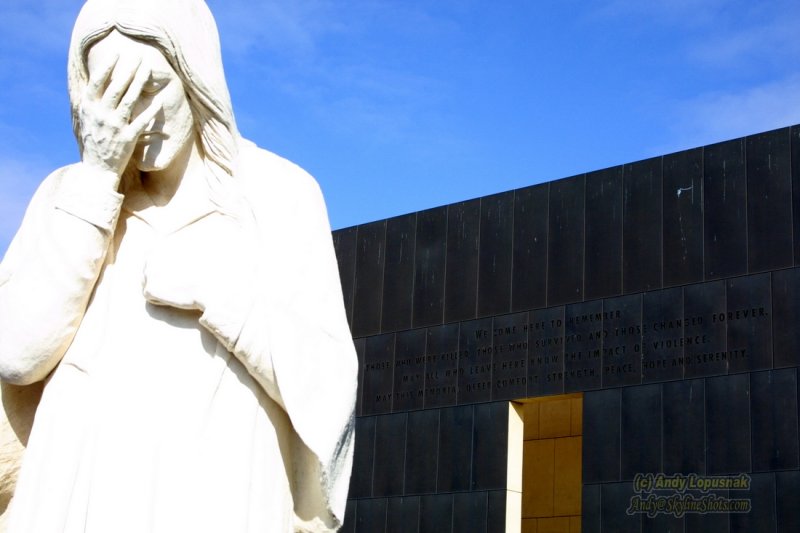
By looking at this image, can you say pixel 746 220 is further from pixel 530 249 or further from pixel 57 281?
pixel 57 281

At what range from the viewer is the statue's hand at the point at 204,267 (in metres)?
3.05

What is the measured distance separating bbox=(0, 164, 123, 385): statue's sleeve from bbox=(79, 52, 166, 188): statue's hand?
0.06 m

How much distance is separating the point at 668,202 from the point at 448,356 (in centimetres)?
425

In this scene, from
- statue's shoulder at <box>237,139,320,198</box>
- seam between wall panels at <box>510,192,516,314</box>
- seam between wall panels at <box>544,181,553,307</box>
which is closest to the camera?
statue's shoulder at <box>237,139,320,198</box>

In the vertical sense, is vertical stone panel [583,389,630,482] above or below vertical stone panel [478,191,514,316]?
below

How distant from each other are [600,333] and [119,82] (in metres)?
16.4

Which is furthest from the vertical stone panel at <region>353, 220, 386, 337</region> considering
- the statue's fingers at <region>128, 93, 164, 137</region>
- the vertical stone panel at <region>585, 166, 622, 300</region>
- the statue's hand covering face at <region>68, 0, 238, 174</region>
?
the statue's fingers at <region>128, 93, 164, 137</region>

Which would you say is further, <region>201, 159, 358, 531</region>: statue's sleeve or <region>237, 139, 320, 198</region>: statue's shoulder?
<region>237, 139, 320, 198</region>: statue's shoulder

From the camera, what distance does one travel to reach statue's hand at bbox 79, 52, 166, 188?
9.98ft

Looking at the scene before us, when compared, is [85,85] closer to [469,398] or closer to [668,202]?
[668,202]

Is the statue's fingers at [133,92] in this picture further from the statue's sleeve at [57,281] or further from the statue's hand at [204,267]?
the statue's hand at [204,267]

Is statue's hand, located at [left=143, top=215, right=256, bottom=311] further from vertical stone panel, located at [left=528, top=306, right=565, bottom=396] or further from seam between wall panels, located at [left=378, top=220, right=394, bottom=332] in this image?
seam between wall panels, located at [left=378, top=220, right=394, bottom=332]

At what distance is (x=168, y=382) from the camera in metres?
3.04

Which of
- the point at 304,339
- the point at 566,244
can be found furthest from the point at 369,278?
the point at 304,339
